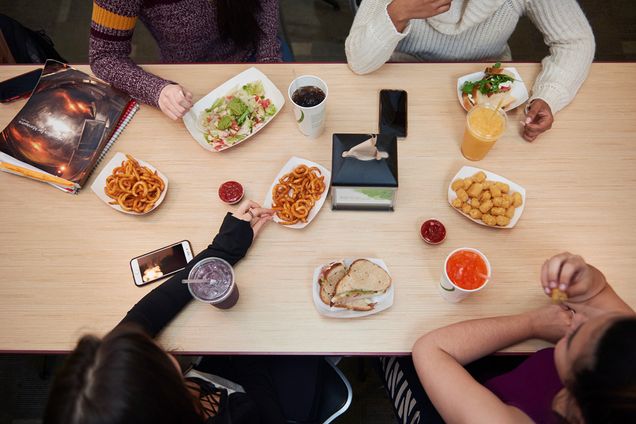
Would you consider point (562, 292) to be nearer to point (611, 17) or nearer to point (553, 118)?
point (553, 118)

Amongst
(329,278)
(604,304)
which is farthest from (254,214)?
(604,304)

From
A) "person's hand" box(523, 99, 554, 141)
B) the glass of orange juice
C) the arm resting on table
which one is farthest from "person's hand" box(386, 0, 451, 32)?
the arm resting on table

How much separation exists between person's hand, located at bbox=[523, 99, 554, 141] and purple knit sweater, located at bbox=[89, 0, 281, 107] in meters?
1.09

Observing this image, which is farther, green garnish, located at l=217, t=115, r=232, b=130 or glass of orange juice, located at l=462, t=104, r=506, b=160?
green garnish, located at l=217, t=115, r=232, b=130

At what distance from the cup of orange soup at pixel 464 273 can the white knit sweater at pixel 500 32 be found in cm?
68

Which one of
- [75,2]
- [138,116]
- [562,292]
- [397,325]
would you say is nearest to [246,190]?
[138,116]

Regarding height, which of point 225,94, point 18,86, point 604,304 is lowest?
point 604,304

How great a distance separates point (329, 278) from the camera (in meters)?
1.32

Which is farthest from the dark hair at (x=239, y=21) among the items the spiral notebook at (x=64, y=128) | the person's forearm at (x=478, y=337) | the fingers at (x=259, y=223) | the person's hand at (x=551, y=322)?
the person's hand at (x=551, y=322)

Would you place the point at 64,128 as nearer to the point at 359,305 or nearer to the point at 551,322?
the point at 359,305

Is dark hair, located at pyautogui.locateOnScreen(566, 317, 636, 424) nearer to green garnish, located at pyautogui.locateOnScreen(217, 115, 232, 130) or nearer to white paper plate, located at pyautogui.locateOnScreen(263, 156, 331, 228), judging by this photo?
white paper plate, located at pyautogui.locateOnScreen(263, 156, 331, 228)

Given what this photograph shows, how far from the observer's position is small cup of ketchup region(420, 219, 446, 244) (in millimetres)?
1369

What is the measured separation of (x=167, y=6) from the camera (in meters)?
1.62

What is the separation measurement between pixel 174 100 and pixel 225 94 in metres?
0.21
